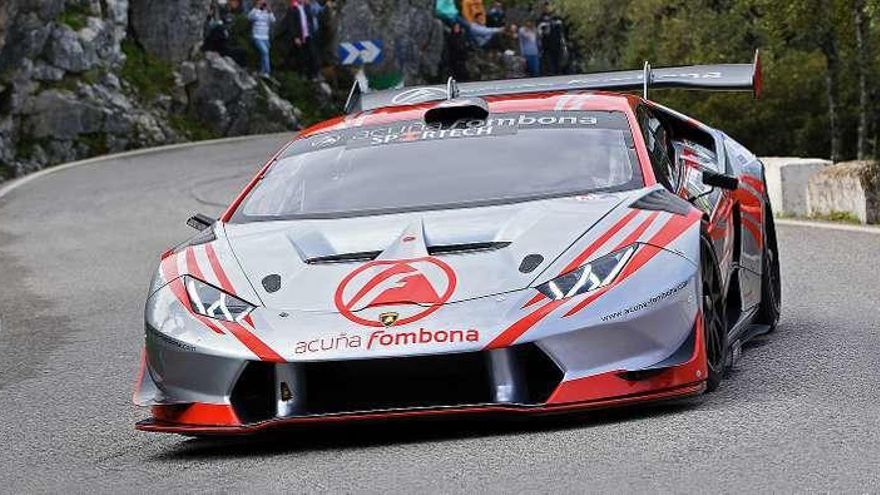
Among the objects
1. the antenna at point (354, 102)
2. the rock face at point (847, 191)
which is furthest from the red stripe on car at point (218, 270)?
the rock face at point (847, 191)

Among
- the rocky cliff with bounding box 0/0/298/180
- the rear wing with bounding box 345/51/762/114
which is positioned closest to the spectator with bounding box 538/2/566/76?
the rocky cliff with bounding box 0/0/298/180

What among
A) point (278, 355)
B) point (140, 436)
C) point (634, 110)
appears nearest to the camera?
point (278, 355)

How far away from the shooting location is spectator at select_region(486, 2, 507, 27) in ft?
172

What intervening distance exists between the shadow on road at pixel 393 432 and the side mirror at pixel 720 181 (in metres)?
1.20

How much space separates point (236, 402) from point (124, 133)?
1314 inches

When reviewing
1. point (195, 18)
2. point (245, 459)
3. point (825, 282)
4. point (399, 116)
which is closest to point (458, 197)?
point (399, 116)

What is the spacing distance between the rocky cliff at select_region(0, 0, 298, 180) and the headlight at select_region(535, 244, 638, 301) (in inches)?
1171

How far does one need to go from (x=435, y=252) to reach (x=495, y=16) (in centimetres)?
4560

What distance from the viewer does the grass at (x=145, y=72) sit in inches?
1644

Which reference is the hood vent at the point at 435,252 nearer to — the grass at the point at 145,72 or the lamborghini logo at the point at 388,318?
the lamborghini logo at the point at 388,318

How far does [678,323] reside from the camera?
707cm

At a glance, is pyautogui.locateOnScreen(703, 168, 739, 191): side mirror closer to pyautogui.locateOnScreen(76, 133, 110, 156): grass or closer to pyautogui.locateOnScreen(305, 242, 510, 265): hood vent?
pyautogui.locateOnScreen(305, 242, 510, 265): hood vent

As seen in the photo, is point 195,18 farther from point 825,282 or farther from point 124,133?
point 825,282

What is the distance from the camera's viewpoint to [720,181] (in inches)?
327
